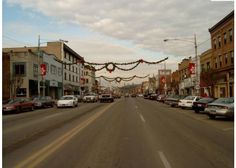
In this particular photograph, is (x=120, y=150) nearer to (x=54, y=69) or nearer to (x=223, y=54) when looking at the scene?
(x=223, y=54)

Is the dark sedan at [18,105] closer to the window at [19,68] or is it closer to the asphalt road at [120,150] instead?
the asphalt road at [120,150]

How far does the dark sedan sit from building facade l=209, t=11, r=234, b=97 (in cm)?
2458

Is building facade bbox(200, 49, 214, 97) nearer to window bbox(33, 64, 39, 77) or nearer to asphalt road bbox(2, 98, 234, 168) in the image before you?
window bbox(33, 64, 39, 77)

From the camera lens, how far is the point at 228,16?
47.4 m

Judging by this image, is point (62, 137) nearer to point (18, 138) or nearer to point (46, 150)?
point (18, 138)

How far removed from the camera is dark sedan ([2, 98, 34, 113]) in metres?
33.8

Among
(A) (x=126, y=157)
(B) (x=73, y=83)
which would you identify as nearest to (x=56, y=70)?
(B) (x=73, y=83)

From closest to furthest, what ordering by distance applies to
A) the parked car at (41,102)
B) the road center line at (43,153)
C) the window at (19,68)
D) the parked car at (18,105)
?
the road center line at (43,153)
the parked car at (18,105)
the parked car at (41,102)
the window at (19,68)

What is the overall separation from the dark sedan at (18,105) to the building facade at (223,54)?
24581 millimetres

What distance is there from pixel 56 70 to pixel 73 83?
21.7m

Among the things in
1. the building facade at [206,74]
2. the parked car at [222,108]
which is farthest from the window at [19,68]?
the parked car at [222,108]

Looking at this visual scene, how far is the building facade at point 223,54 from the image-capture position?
47197 mm

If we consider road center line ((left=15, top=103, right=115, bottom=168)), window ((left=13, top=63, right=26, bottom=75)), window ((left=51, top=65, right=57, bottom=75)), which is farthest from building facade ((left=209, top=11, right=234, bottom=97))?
road center line ((left=15, top=103, right=115, bottom=168))

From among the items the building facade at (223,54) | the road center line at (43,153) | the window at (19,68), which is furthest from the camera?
the window at (19,68)
